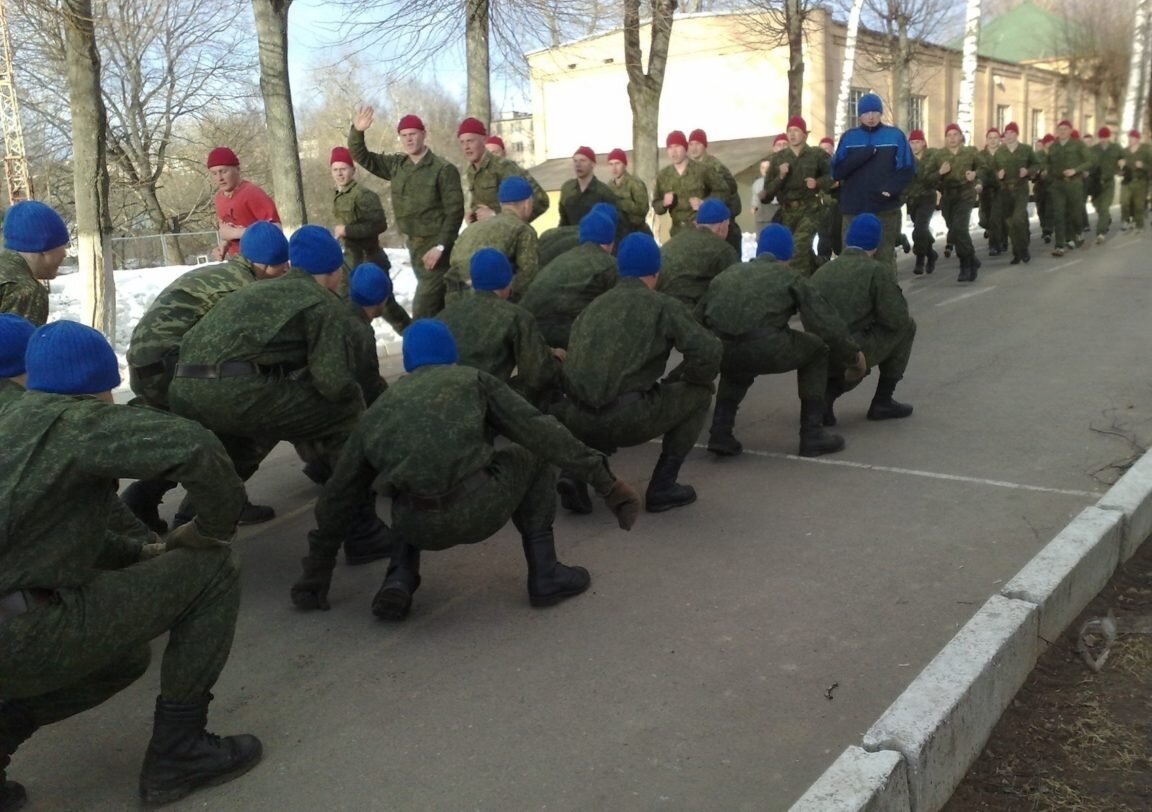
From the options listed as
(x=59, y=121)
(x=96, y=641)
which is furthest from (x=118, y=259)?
(x=96, y=641)

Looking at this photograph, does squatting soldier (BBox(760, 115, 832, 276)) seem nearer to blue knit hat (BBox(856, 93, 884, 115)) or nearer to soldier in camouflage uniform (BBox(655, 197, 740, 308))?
blue knit hat (BBox(856, 93, 884, 115))

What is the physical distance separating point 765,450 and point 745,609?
2.55m

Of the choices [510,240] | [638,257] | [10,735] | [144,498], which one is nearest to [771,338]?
[638,257]

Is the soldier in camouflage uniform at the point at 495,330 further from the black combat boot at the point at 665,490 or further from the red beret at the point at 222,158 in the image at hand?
the red beret at the point at 222,158

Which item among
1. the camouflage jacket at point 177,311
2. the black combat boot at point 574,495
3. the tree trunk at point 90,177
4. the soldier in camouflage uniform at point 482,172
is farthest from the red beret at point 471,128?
the black combat boot at point 574,495

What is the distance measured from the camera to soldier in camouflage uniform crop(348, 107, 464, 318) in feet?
29.5

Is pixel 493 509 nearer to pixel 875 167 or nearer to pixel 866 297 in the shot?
pixel 866 297

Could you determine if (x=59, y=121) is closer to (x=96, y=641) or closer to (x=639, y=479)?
(x=639, y=479)

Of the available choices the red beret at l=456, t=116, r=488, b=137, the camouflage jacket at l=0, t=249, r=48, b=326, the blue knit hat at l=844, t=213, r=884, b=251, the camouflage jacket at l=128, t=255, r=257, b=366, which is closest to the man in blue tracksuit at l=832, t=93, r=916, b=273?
the blue knit hat at l=844, t=213, r=884, b=251

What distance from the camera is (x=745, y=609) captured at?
4.35 metres

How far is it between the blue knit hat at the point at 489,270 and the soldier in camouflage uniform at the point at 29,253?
2131 millimetres

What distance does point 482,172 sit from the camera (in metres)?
9.80

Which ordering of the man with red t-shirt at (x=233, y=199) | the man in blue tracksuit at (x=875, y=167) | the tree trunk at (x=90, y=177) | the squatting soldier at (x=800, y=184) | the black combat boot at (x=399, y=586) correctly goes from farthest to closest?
1. the squatting soldier at (x=800, y=184)
2. the man in blue tracksuit at (x=875, y=167)
3. the tree trunk at (x=90, y=177)
4. the man with red t-shirt at (x=233, y=199)
5. the black combat boot at (x=399, y=586)

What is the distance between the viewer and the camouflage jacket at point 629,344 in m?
5.48
